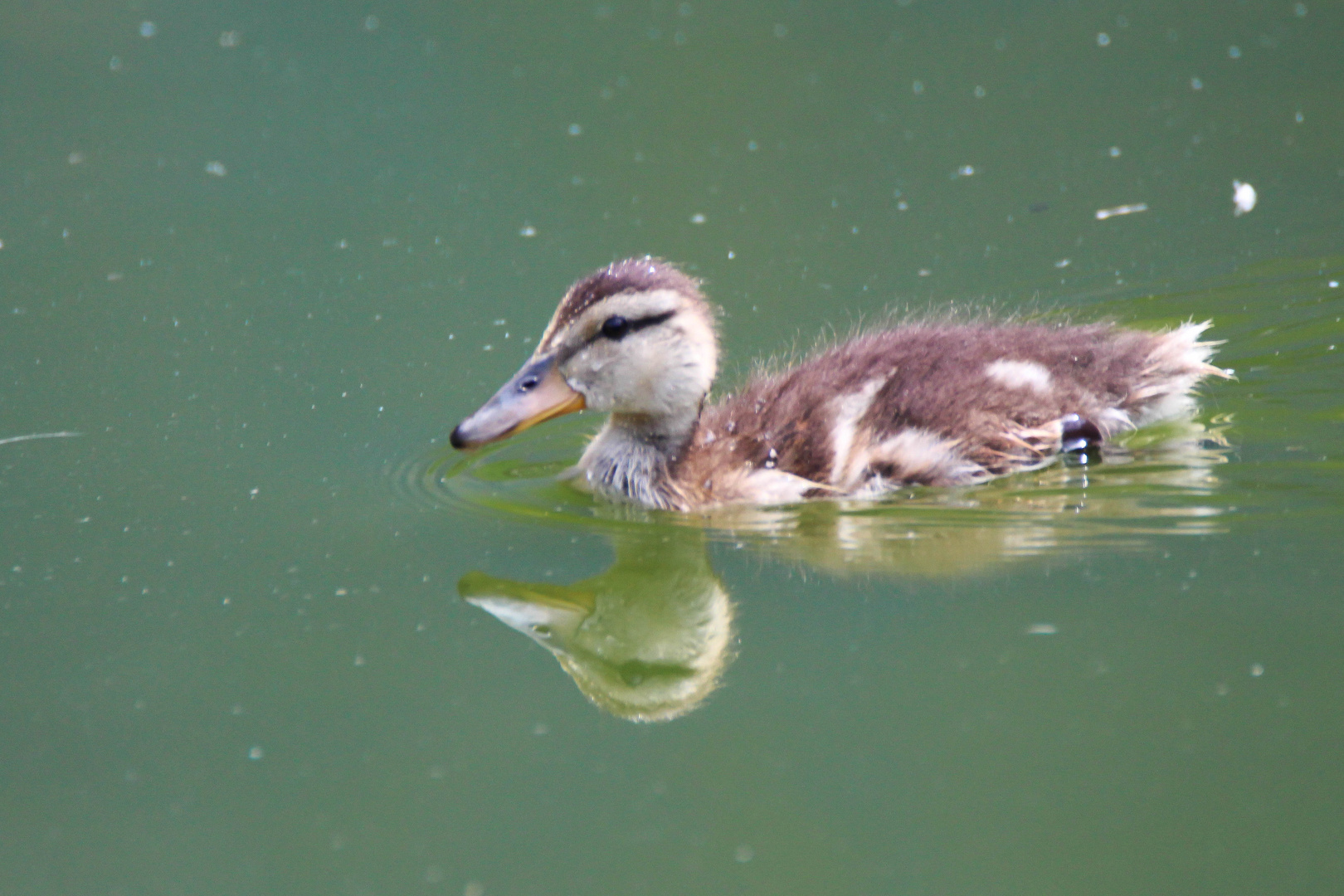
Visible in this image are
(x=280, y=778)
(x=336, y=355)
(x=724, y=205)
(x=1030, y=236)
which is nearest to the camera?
(x=280, y=778)

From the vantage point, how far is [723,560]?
10.6 feet

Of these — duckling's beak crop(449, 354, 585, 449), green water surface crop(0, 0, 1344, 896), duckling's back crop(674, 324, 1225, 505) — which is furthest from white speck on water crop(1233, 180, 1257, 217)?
duckling's beak crop(449, 354, 585, 449)

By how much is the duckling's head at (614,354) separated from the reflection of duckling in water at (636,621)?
0.39m

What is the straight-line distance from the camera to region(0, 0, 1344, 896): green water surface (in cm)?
240

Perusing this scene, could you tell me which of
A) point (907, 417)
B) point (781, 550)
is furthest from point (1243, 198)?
point (781, 550)

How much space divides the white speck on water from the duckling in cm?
190

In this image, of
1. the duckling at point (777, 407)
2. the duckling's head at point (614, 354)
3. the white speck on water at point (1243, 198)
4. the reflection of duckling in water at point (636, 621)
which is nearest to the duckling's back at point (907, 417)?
the duckling at point (777, 407)

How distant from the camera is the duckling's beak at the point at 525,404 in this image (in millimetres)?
3422

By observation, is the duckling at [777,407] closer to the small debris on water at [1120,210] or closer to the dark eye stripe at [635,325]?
the dark eye stripe at [635,325]

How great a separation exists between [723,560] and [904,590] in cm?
45

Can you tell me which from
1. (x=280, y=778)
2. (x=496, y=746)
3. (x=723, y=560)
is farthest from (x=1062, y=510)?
(x=280, y=778)

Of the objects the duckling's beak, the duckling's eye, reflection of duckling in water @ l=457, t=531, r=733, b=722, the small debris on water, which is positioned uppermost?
the small debris on water

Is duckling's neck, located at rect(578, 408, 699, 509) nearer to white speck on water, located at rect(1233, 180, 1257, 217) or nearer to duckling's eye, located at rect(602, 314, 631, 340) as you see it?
duckling's eye, located at rect(602, 314, 631, 340)

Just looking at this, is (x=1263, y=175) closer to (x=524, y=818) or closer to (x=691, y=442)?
(x=691, y=442)
